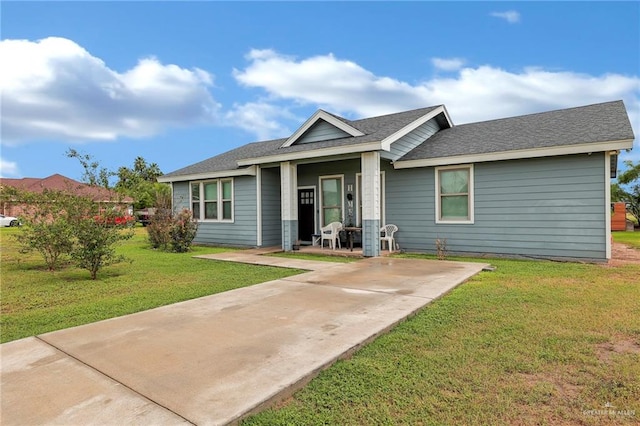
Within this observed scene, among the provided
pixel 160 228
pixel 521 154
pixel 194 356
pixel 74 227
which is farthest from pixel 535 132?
pixel 160 228

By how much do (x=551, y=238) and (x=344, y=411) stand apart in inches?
328

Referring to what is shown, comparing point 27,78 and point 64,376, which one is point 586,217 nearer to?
point 64,376

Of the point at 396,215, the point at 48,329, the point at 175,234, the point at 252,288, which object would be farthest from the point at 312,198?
the point at 48,329

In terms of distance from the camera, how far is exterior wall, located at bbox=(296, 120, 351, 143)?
10.9 metres

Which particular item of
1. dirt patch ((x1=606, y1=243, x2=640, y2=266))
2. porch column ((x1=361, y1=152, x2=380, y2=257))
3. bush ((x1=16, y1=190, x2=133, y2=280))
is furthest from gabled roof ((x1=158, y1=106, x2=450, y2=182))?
dirt patch ((x1=606, y1=243, x2=640, y2=266))

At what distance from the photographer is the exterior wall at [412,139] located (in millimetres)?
10164

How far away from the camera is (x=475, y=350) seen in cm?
309

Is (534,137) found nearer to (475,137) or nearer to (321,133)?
(475,137)

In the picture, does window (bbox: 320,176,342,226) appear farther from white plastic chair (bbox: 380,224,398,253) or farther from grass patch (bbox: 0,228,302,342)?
grass patch (bbox: 0,228,302,342)

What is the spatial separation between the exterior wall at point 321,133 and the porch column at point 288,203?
1087 mm

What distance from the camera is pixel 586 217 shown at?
8094 millimetres

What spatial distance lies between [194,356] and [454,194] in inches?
334

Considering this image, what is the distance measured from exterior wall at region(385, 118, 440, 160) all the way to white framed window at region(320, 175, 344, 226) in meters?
2.20

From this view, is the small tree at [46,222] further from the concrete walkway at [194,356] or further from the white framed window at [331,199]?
the white framed window at [331,199]
